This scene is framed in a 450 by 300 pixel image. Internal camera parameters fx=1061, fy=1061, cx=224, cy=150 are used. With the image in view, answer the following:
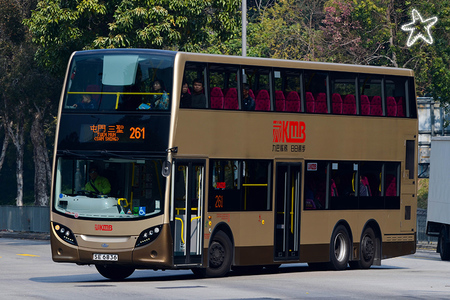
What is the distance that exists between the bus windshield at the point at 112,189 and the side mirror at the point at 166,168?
142mm

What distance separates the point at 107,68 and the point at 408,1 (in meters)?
29.5

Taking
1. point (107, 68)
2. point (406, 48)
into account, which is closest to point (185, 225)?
point (107, 68)

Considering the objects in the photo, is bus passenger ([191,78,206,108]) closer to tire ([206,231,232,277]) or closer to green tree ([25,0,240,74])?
tire ([206,231,232,277])

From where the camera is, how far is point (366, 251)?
23172 millimetres

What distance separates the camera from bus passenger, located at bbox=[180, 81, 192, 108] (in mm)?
18578

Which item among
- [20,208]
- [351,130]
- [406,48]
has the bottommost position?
[20,208]

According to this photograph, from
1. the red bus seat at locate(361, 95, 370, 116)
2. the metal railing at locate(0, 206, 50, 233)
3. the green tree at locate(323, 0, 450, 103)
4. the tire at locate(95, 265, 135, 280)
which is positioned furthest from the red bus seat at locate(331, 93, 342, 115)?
the metal railing at locate(0, 206, 50, 233)

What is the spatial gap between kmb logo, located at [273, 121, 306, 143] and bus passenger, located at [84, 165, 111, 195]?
3850 millimetres

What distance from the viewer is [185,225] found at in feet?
61.3

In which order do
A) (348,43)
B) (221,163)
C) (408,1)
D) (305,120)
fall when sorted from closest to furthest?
(221,163)
(305,120)
(408,1)
(348,43)

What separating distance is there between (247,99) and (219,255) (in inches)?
119

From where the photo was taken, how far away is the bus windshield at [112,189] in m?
18.2

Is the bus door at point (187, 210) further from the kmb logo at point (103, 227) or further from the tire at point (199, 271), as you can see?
the kmb logo at point (103, 227)

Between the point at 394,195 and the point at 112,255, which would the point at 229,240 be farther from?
the point at 394,195
